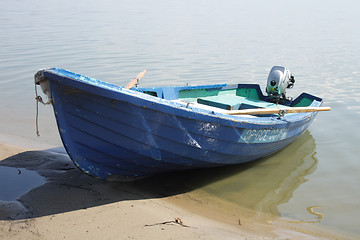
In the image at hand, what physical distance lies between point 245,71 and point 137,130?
395 inches

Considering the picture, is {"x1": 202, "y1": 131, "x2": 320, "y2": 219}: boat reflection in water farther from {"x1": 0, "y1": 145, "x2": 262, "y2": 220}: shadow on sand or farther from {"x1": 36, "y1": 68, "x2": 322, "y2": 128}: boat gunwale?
{"x1": 36, "y1": 68, "x2": 322, "y2": 128}: boat gunwale

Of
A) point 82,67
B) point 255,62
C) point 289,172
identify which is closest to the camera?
point 289,172

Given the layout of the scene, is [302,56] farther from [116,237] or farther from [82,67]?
[116,237]

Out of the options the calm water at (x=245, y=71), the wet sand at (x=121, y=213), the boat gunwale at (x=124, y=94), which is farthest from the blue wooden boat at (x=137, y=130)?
the calm water at (x=245, y=71)

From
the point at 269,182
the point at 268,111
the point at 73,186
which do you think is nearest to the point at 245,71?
the point at 269,182

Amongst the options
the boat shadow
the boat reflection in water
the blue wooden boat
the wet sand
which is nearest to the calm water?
the boat reflection in water

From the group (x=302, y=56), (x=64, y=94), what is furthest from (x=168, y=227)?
(x=302, y=56)

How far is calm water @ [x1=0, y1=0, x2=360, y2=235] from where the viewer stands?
5.59 m

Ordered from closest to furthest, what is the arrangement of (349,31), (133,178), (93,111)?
1. (93,111)
2. (133,178)
3. (349,31)

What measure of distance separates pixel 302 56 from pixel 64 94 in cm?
1467

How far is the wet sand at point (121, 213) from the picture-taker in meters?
3.86

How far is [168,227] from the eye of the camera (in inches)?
158

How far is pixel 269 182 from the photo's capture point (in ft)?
19.3

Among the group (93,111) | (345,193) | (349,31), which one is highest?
(349,31)
